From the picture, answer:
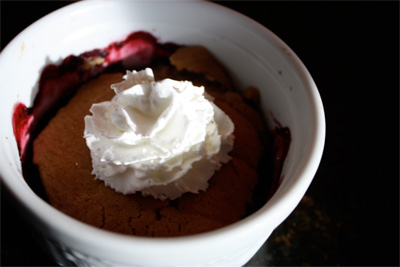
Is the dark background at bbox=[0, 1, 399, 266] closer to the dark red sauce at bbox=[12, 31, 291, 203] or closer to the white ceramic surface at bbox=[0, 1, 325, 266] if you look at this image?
the dark red sauce at bbox=[12, 31, 291, 203]

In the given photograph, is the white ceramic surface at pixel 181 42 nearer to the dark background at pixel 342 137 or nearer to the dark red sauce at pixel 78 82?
the dark red sauce at pixel 78 82

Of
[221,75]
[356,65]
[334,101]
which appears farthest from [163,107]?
[356,65]

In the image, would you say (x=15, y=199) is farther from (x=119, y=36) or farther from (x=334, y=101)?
(x=334, y=101)

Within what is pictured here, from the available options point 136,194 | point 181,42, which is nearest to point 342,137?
point 181,42

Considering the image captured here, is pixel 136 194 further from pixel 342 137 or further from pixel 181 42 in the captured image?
pixel 342 137

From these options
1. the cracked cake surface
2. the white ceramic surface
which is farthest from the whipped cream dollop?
the white ceramic surface

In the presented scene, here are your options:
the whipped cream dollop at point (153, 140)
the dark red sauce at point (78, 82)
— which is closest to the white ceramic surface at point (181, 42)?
the dark red sauce at point (78, 82)
